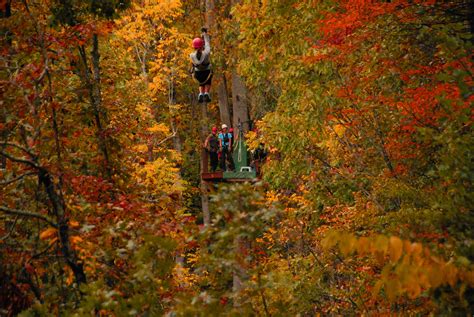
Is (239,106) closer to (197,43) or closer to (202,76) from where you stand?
(202,76)

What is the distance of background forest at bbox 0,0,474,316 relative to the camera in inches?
234

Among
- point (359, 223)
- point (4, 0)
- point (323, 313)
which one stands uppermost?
point (4, 0)

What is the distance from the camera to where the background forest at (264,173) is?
5.95 m

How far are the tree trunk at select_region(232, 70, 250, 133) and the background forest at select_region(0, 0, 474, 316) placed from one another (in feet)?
0.19

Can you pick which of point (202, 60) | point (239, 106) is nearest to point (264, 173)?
point (202, 60)

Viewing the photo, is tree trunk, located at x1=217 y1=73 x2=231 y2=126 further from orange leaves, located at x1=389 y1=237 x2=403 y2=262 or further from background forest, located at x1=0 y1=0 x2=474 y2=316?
orange leaves, located at x1=389 y1=237 x2=403 y2=262

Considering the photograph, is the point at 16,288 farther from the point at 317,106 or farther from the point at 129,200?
the point at 317,106

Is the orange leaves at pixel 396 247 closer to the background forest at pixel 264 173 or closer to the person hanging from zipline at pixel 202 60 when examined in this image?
the background forest at pixel 264 173

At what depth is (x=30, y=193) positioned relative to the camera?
348 inches

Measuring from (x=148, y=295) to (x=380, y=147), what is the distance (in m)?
7.38

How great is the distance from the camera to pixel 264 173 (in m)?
18.8

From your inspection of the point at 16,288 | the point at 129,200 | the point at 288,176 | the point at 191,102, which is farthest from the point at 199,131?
the point at 16,288

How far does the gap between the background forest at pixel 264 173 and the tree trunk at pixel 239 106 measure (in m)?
0.06

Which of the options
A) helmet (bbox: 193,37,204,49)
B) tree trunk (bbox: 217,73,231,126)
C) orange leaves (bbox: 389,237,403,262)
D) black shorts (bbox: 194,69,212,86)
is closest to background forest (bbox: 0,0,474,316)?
→ orange leaves (bbox: 389,237,403,262)
